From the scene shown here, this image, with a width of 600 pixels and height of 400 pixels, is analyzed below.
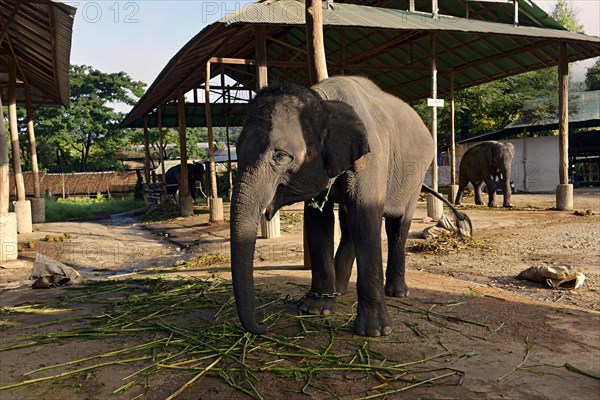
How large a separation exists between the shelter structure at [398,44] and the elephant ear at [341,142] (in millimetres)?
6007

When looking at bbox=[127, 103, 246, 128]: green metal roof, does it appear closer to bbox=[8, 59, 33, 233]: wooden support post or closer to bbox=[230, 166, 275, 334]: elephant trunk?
bbox=[8, 59, 33, 233]: wooden support post

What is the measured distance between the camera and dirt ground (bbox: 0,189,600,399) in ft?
10.8

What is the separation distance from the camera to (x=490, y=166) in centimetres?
1728

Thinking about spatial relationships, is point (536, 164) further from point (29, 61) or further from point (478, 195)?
point (29, 61)

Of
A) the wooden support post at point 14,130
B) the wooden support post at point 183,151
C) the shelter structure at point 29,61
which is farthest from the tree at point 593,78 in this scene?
the wooden support post at point 14,130

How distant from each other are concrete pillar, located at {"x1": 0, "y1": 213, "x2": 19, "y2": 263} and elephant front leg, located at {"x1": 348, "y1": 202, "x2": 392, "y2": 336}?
7275 millimetres

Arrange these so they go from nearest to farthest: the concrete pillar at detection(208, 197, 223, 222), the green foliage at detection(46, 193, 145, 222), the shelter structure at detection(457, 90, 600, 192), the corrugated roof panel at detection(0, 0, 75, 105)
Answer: the corrugated roof panel at detection(0, 0, 75, 105), the concrete pillar at detection(208, 197, 223, 222), the green foliage at detection(46, 193, 145, 222), the shelter structure at detection(457, 90, 600, 192)

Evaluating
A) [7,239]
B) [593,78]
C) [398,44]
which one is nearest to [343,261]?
[7,239]

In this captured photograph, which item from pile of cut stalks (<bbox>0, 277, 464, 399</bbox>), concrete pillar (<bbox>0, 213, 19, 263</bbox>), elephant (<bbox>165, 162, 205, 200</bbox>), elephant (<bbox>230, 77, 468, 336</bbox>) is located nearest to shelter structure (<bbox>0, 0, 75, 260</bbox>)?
concrete pillar (<bbox>0, 213, 19, 263</bbox>)

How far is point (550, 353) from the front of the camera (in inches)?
151

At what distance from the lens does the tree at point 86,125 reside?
34.6 m

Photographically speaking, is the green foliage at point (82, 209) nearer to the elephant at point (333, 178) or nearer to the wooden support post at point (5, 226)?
the wooden support post at point (5, 226)

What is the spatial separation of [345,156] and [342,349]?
1510mm

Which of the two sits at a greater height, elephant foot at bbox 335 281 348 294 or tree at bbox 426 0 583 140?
tree at bbox 426 0 583 140
